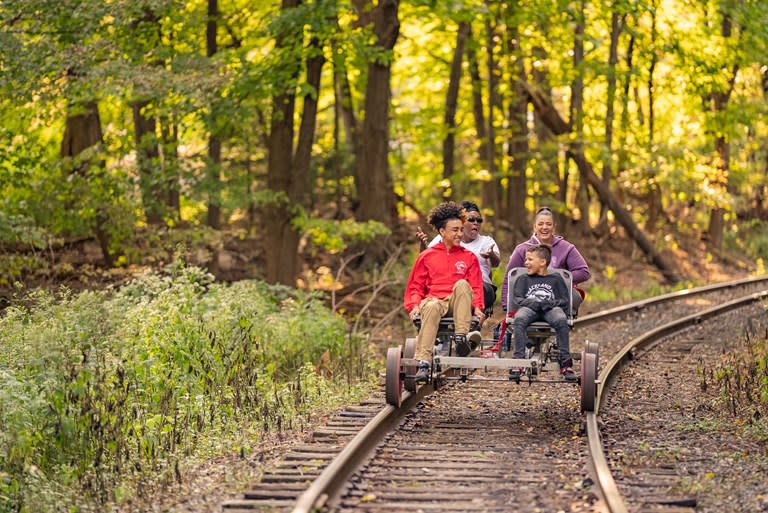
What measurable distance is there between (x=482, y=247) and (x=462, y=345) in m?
1.94

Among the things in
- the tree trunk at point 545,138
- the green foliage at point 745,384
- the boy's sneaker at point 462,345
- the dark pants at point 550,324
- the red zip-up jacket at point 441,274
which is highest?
the tree trunk at point 545,138

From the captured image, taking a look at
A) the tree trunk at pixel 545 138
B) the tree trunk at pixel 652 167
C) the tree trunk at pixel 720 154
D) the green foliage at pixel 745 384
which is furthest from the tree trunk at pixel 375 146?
the tree trunk at pixel 720 154

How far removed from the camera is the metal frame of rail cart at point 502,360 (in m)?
10.3

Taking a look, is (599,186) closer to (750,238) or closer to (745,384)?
(750,238)

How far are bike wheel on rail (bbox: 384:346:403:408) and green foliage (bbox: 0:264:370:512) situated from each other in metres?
0.93

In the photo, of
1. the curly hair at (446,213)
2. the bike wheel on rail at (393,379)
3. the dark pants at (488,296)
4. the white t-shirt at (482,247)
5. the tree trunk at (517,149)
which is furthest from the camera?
the tree trunk at (517,149)

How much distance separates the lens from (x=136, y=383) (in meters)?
10.9

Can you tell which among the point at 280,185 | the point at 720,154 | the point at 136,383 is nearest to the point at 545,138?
the point at 720,154

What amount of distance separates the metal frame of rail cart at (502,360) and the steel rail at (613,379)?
1.32 feet

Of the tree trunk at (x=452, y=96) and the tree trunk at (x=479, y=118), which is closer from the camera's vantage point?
the tree trunk at (x=452, y=96)

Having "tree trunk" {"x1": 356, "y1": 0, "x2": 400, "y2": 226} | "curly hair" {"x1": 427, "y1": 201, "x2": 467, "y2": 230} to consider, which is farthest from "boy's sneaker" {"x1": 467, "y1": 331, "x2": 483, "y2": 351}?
"tree trunk" {"x1": 356, "y1": 0, "x2": 400, "y2": 226}

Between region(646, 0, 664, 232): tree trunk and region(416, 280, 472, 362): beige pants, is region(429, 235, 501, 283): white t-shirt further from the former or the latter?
region(646, 0, 664, 232): tree trunk

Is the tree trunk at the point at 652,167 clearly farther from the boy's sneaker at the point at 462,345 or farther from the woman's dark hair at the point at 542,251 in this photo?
the boy's sneaker at the point at 462,345

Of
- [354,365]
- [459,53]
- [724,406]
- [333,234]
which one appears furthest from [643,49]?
[724,406]
